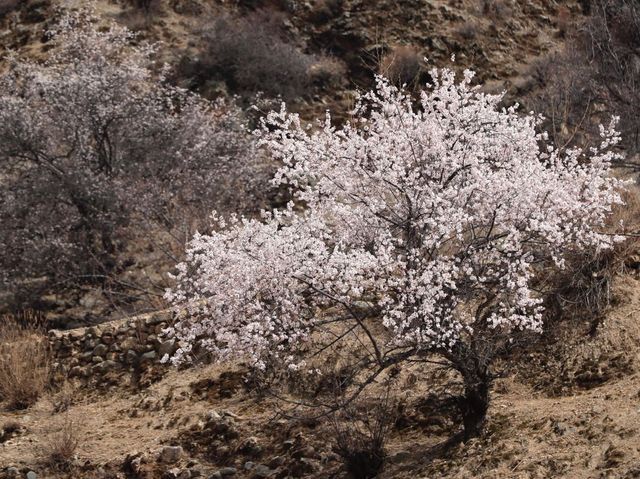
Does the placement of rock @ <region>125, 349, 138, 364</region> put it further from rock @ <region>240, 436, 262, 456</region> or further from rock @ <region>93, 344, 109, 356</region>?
rock @ <region>240, 436, 262, 456</region>

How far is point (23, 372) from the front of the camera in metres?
9.09

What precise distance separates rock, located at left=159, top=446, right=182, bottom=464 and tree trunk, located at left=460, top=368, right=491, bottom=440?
8.91 ft

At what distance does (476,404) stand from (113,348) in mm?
4983

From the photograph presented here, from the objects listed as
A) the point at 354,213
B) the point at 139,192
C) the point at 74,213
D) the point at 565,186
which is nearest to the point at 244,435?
the point at 354,213

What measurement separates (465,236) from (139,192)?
9313 millimetres

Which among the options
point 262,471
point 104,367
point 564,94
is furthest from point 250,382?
point 564,94

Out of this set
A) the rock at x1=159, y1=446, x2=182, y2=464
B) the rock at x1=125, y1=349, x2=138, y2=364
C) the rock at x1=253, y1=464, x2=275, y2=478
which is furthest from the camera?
the rock at x1=125, y1=349, x2=138, y2=364

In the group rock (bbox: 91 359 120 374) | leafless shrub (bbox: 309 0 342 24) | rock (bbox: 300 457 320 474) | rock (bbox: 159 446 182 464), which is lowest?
rock (bbox: 91 359 120 374)

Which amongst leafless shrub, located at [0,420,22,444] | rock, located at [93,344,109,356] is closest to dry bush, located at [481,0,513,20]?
rock, located at [93,344,109,356]

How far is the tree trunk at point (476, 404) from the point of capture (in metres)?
6.30

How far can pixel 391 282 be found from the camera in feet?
18.5

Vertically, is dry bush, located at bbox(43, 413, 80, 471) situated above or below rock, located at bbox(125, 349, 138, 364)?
above

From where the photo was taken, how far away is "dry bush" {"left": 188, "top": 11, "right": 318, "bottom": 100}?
65.5 ft

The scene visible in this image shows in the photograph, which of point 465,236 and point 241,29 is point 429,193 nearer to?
point 465,236
